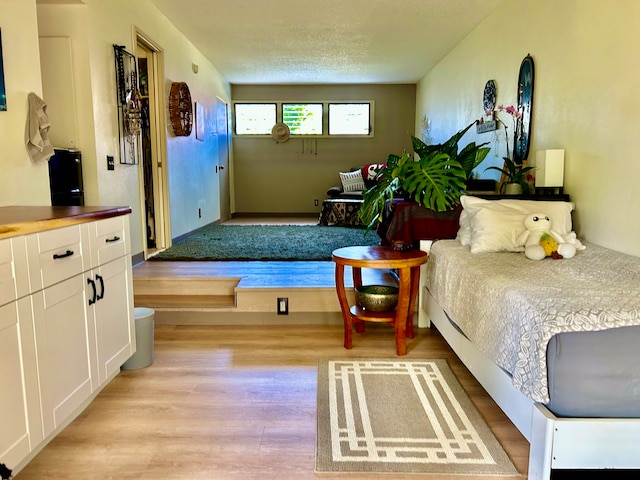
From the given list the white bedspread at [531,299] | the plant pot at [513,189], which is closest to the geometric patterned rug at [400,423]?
the white bedspread at [531,299]

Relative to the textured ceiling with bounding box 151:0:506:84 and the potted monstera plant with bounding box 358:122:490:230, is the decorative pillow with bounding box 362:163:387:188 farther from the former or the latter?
the potted monstera plant with bounding box 358:122:490:230

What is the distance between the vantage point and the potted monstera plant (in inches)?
122

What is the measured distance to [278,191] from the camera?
8.48 metres

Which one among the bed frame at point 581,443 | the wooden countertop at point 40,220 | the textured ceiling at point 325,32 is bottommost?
the bed frame at point 581,443

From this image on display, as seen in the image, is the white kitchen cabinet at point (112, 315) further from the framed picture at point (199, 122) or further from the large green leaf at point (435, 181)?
the framed picture at point (199, 122)

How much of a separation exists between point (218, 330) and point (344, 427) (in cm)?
148

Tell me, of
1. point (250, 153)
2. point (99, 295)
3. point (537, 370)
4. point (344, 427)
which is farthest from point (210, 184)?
point (537, 370)

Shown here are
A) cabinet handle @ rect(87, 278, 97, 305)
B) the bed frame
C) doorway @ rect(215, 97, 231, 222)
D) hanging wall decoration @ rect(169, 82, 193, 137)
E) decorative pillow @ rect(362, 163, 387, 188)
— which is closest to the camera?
the bed frame

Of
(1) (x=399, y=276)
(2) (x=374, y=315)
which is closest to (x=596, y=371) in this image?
(1) (x=399, y=276)

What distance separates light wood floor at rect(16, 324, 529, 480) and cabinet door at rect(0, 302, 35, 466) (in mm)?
228

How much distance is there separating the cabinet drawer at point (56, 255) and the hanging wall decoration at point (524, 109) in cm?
330

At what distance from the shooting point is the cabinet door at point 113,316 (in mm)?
1968

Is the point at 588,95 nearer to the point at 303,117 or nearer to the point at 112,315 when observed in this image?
the point at 112,315

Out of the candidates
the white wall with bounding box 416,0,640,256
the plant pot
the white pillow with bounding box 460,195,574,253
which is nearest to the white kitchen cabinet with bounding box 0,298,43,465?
the white pillow with bounding box 460,195,574,253
